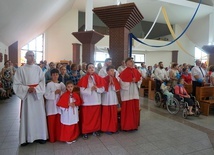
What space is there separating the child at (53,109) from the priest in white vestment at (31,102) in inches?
4.0

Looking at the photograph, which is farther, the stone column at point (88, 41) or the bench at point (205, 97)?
the stone column at point (88, 41)

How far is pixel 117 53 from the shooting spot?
3.78m

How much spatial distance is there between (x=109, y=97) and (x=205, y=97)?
122 inches

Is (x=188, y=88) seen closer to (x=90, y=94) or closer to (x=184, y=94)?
(x=184, y=94)

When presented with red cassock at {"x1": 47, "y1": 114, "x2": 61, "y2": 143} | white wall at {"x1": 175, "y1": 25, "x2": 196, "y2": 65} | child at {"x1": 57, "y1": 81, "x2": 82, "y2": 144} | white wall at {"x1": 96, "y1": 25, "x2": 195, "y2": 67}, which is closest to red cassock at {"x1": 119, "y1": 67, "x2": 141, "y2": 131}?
child at {"x1": 57, "y1": 81, "x2": 82, "y2": 144}

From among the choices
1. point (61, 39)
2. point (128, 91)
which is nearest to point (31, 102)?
point (128, 91)

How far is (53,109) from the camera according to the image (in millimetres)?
2865

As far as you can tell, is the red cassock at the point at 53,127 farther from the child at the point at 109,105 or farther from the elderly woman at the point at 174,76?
the elderly woman at the point at 174,76

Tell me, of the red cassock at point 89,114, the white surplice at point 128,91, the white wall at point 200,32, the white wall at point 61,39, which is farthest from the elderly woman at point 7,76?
the white wall at point 200,32

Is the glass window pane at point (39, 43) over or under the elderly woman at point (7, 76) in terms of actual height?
over

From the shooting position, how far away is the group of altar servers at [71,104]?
2.68 metres

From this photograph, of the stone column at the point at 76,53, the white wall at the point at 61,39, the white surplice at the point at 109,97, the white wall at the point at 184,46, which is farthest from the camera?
the white wall at the point at 184,46

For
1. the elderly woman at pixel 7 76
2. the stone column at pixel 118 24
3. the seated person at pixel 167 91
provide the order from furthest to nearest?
1. the elderly woman at pixel 7 76
2. the seated person at pixel 167 91
3. the stone column at pixel 118 24

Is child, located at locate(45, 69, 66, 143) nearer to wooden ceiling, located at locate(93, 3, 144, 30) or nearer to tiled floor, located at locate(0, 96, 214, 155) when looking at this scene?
tiled floor, located at locate(0, 96, 214, 155)
